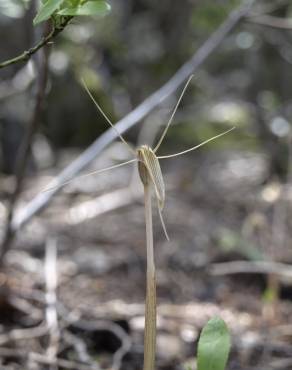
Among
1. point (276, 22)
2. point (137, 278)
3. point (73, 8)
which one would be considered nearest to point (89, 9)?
point (73, 8)

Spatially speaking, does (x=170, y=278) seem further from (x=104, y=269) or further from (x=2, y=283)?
(x=2, y=283)

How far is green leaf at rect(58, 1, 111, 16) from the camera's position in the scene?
2.65 ft

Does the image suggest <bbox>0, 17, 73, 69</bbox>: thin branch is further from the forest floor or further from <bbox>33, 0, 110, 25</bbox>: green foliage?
the forest floor

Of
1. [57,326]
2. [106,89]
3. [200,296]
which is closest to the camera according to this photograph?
[57,326]

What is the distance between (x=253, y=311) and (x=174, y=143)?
2.56 meters

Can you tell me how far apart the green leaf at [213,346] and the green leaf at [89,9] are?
492mm

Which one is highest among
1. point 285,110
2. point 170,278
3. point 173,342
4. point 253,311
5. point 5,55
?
point 5,55

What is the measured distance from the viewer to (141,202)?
342cm

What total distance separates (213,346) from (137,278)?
1492 millimetres

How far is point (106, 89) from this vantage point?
4270 mm

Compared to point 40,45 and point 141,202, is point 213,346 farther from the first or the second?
point 141,202

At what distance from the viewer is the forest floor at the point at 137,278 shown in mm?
1607

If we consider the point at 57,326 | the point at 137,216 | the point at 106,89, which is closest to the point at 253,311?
the point at 57,326

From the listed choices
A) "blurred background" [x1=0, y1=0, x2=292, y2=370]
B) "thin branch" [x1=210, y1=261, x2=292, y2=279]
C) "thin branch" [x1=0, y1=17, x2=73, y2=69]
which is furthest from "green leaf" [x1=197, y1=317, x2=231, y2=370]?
"thin branch" [x1=210, y1=261, x2=292, y2=279]
